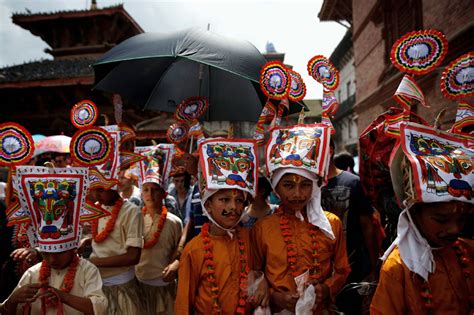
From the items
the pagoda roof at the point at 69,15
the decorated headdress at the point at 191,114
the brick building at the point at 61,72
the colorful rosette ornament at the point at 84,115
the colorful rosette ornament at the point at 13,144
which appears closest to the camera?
the colorful rosette ornament at the point at 13,144

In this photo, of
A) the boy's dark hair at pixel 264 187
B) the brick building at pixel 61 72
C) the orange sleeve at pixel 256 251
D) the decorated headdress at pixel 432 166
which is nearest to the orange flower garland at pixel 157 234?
the boy's dark hair at pixel 264 187

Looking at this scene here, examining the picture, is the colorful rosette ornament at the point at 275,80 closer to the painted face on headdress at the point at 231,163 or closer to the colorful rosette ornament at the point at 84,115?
the painted face on headdress at the point at 231,163

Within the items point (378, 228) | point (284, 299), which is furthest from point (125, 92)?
point (378, 228)

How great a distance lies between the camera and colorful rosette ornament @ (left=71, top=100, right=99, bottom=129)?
2873 millimetres

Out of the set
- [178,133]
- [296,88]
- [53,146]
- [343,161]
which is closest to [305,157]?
[296,88]

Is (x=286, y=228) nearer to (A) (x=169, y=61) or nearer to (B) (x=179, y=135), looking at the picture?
(B) (x=179, y=135)

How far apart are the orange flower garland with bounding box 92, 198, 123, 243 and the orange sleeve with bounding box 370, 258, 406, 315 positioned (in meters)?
2.11

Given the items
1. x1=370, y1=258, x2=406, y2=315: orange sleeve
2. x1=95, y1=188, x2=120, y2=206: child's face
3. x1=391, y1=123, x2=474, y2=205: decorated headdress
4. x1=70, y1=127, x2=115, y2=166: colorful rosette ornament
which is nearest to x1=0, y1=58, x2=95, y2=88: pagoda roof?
x1=95, y1=188, x2=120, y2=206: child's face

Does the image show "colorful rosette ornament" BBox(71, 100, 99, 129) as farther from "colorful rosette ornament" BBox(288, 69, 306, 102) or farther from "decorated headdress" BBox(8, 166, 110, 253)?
"colorful rosette ornament" BBox(288, 69, 306, 102)

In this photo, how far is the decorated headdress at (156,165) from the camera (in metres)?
3.63

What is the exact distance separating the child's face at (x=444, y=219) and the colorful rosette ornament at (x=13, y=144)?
2.44 m

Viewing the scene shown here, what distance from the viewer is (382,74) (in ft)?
34.4

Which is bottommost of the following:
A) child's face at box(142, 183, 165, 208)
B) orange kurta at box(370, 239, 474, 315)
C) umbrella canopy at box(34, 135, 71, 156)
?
orange kurta at box(370, 239, 474, 315)

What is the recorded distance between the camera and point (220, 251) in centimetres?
250
